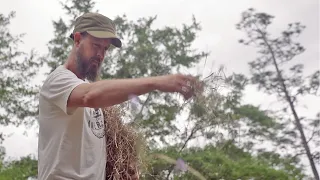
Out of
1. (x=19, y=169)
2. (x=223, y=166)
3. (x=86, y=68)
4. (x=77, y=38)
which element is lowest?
(x=86, y=68)

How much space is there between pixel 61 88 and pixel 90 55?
0.24 metres

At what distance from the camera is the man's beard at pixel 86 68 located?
68.8 inches

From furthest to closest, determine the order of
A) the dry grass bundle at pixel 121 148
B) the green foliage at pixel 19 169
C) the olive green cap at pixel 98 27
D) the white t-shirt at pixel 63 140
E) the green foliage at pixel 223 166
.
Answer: the green foliage at pixel 19 169 < the green foliage at pixel 223 166 < the dry grass bundle at pixel 121 148 < the olive green cap at pixel 98 27 < the white t-shirt at pixel 63 140

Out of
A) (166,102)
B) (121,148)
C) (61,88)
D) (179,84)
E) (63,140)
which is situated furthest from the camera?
(166,102)

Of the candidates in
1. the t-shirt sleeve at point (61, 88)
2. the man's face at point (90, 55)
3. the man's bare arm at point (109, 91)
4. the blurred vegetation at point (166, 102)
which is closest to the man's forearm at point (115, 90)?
the man's bare arm at point (109, 91)

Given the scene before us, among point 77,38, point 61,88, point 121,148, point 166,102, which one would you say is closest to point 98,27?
point 77,38

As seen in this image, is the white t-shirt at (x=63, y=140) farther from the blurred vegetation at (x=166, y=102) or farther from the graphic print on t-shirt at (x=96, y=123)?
the blurred vegetation at (x=166, y=102)

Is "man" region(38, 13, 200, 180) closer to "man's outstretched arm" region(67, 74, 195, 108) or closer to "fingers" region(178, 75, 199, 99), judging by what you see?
"man's outstretched arm" region(67, 74, 195, 108)

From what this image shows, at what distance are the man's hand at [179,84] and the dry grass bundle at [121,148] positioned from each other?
844 mm

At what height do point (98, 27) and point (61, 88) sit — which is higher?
point (98, 27)

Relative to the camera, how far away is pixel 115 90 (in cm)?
133

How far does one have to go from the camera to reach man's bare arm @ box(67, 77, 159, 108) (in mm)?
1243

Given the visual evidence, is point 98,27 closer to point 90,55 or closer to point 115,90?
point 90,55

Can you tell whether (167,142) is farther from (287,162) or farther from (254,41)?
(254,41)
